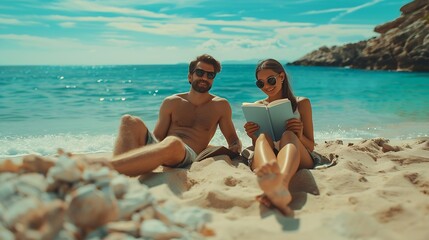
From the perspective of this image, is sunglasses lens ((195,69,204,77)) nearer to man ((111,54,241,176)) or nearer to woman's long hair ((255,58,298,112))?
man ((111,54,241,176))

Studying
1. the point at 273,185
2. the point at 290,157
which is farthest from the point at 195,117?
the point at 273,185

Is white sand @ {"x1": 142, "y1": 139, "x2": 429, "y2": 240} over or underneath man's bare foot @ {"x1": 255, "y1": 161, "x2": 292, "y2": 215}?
underneath

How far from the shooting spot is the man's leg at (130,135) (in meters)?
4.06

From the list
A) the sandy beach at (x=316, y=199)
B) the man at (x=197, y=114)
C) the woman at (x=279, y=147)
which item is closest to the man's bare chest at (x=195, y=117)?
the man at (x=197, y=114)

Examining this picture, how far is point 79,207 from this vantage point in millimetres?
1965

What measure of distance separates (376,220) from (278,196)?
0.64 m

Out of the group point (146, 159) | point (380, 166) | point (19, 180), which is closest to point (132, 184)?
point (19, 180)

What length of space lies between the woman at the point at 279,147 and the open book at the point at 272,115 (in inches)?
2.4

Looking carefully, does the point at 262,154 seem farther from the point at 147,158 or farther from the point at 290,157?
the point at 147,158

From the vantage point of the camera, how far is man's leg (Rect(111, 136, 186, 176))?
3510 millimetres

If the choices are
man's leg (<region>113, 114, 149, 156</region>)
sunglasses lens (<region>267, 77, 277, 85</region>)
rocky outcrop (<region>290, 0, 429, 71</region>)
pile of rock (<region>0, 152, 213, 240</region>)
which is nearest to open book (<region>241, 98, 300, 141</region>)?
sunglasses lens (<region>267, 77, 277, 85</region>)

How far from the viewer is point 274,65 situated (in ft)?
14.3

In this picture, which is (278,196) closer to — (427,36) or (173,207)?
(173,207)

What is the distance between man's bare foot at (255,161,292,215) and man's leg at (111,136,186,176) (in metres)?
1.32
